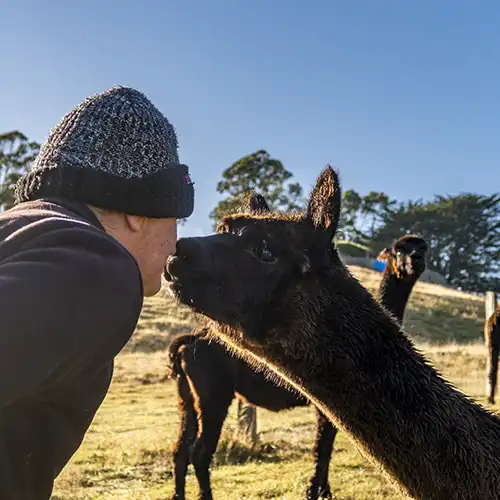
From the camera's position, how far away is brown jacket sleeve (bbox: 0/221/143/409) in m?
1.09

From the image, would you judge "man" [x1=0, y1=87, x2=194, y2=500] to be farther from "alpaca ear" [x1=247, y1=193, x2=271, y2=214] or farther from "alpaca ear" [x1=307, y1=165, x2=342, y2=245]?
"alpaca ear" [x1=247, y1=193, x2=271, y2=214]

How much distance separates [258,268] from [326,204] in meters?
0.49

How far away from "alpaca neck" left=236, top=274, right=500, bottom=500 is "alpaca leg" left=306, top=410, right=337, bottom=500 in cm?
375

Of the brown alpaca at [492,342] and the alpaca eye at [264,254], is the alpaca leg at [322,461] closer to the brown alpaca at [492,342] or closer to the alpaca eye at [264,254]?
the alpaca eye at [264,254]

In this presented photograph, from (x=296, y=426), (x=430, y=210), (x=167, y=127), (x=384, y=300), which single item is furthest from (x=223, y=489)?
(x=430, y=210)

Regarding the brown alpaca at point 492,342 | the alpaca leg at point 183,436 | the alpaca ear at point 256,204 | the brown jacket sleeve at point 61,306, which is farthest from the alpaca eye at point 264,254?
the brown alpaca at point 492,342

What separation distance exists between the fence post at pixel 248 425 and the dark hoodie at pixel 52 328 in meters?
8.14

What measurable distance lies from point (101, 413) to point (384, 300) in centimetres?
783

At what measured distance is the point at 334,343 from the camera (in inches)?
122

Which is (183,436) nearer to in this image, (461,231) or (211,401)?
(211,401)

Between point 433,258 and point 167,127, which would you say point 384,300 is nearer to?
point 167,127

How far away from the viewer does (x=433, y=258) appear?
198 ft

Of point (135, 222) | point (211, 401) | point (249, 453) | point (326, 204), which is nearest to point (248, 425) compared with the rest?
point (249, 453)

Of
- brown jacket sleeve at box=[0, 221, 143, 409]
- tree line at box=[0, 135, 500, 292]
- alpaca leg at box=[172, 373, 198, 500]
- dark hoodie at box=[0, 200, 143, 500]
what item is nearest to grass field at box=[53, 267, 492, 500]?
alpaca leg at box=[172, 373, 198, 500]
